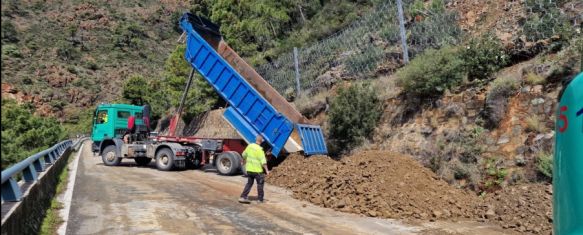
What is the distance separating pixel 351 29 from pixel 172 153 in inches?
337

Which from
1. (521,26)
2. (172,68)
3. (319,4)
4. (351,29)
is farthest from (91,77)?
(521,26)

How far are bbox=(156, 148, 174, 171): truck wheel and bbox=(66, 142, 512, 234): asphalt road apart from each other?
3.44m

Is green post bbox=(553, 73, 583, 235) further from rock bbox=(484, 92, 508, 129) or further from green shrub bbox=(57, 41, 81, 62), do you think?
green shrub bbox=(57, 41, 81, 62)

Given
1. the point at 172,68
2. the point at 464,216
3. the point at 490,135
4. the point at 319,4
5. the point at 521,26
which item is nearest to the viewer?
the point at 464,216

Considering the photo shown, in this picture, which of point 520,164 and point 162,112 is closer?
point 520,164

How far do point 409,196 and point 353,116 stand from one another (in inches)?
205

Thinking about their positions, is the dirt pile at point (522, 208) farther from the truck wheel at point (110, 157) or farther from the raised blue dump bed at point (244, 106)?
the truck wheel at point (110, 157)

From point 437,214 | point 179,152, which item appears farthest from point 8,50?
point 179,152

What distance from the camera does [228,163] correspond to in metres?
13.9

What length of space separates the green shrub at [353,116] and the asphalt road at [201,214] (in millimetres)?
3464

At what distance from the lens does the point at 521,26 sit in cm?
1205

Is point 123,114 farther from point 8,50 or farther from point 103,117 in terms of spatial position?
point 8,50

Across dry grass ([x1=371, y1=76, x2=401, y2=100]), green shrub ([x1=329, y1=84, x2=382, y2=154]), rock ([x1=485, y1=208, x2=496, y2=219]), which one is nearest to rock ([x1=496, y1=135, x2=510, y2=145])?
rock ([x1=485, y1=208, x2=496, y2=219])

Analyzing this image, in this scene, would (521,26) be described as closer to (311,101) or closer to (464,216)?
(464,216)
